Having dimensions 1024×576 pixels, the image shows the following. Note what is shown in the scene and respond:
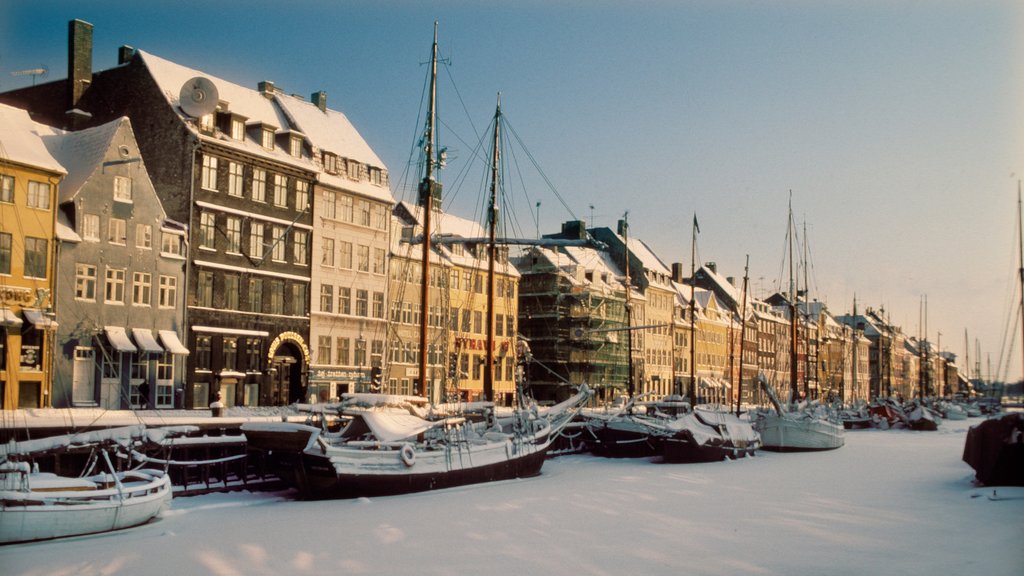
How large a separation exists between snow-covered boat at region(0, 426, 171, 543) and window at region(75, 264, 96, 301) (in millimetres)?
19241

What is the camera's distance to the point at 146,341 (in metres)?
46.3

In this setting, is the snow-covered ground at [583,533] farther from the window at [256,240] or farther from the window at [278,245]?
the window at [278,245]

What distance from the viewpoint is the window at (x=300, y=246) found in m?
57.4

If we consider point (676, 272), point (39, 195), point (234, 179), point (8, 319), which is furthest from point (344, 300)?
point (676, 272)

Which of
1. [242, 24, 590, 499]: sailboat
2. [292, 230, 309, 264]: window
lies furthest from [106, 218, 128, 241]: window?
[242, 24, 590, 499]: sailboat

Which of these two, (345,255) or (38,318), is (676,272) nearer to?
(345,255)

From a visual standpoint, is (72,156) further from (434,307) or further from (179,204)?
(434,307)

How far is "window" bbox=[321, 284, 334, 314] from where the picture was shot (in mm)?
59469

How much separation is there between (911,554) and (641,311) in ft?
254

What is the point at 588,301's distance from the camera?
284 ft

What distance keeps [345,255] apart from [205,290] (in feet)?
39.6

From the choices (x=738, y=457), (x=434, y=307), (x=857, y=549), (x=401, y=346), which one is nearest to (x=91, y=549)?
(x=857, y=549)

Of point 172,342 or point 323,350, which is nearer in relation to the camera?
point 172,342

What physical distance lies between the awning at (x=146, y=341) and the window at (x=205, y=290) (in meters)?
4.18
